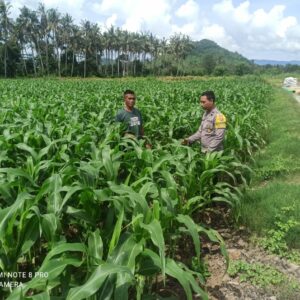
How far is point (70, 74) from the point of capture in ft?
178

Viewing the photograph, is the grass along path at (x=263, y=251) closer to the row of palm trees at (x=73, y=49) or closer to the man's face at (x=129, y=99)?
the man's face at (x=129, y=99)

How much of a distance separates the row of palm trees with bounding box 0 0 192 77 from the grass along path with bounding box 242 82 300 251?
150 feet

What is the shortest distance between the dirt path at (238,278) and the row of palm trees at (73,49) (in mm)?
→ 48180

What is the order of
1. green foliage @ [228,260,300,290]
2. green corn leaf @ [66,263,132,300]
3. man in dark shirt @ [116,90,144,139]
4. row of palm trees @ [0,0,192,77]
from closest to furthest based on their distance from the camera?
green corn leaf @ [66,263,132,300]
green foliage @ [228,260,300,290]
man in dark shirt @ [116,90,144,139]
row of palm trees @ [0,0,192,77]

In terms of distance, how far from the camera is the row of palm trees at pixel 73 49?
2046 inches

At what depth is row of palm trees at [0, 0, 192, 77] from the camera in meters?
52.0

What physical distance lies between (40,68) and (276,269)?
54984 millimetres

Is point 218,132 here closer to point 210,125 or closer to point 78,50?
point 210,125

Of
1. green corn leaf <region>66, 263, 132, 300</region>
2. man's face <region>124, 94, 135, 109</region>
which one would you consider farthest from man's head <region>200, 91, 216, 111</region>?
green corn leaf <region>66, 263, 132, 300</region>

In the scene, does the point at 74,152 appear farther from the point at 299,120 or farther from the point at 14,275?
the point at 299,120

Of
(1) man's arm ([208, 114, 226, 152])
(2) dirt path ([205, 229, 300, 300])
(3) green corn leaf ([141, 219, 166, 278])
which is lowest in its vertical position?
(2) dirt path ([205, 229, 300, 300])

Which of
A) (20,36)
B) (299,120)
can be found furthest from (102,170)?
(20,36)

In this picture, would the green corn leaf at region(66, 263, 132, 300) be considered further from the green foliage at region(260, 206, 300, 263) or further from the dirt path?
the green foliage at region(260, 206, 300, 263)

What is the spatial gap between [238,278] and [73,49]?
60.2 m
